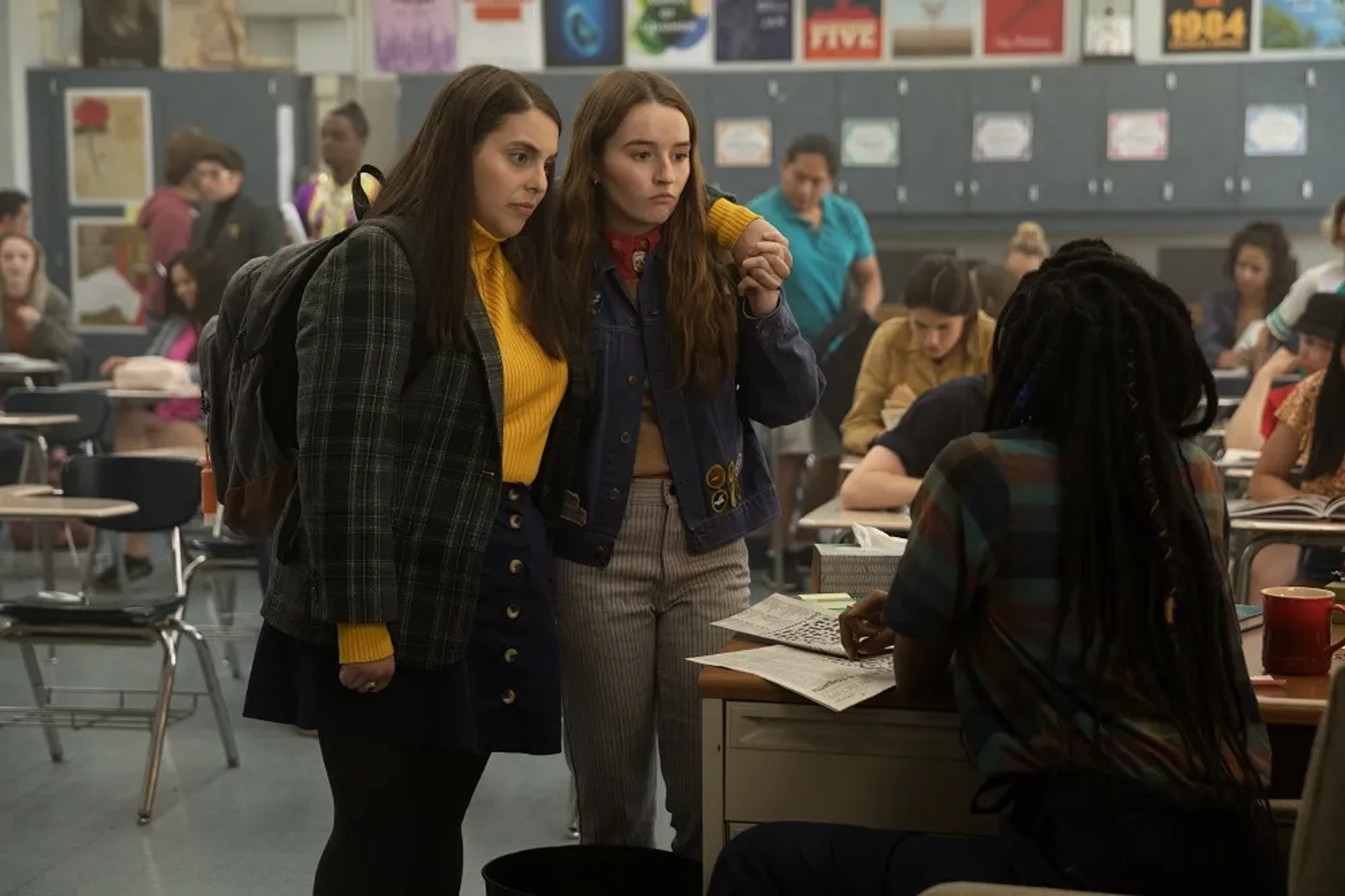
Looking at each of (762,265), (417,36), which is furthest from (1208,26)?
(762,265)

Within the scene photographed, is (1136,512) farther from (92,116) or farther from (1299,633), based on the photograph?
(92,116)

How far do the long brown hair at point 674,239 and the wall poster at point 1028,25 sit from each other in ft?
28.1

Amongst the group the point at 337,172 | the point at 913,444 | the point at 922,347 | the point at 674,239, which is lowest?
the point at 913,444

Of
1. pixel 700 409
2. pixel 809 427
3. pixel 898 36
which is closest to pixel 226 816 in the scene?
pixel 700 409

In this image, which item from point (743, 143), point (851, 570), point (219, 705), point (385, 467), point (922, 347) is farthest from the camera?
point (743, 143)

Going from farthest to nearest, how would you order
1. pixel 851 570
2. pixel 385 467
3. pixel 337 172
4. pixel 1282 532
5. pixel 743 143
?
pixel 743 143, pixel 337 172, pixel 1282 532, pixel 851 570, pixel 385 467

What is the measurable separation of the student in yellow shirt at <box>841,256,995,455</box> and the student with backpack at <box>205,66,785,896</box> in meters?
2.76

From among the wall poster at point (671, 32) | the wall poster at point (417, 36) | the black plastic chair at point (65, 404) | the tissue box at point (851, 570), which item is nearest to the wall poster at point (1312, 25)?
the wall poster at point (671, 32)

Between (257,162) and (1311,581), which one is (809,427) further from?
(257,162)

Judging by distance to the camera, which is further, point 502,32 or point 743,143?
point 502,32

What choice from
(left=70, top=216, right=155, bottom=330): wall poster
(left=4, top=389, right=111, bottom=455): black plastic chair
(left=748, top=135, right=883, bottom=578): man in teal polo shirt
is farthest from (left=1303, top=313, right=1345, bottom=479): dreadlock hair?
(left=70, top=216, right=155, bottom=330): wall poster

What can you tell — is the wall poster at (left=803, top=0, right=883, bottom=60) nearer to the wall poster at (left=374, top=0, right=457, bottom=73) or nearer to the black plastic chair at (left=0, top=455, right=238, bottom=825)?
the wall poster at (left=374, top=0, right=457, bottom=73)

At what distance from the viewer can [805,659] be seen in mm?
2166

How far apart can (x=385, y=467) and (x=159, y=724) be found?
216 centimetres
